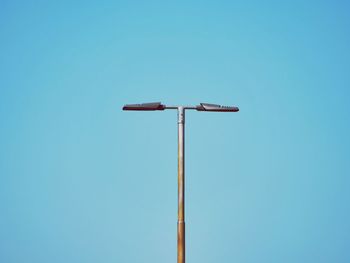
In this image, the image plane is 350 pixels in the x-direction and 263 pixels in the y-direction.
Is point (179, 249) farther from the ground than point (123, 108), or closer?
closer

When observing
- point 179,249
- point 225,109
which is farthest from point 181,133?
point 179,249

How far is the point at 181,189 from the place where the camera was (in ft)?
37.4

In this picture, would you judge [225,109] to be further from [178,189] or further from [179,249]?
[179,249]

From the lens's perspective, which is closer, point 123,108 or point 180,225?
point 180,225

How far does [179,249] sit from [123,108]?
11.9ft

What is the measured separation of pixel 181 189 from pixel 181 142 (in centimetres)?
111

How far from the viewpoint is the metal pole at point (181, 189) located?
1095cm

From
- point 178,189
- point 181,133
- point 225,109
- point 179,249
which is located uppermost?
point 225,109

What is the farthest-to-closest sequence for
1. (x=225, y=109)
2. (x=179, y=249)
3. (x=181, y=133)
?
(x=225, y=109), (x=181, y=133), (x=179, y=249)

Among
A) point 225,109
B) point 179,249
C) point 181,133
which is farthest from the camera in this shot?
point 225,109

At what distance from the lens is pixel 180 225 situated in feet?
36.4

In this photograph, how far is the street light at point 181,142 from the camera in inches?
432

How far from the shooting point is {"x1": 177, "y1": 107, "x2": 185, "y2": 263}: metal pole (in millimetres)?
10953

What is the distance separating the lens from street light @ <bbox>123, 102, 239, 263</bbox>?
1098 cm
